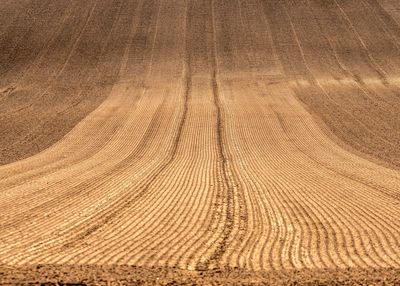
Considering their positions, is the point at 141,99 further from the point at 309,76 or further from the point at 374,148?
the point at 374,148

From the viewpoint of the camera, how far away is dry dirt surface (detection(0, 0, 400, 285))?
994 cm

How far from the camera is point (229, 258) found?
386 inches

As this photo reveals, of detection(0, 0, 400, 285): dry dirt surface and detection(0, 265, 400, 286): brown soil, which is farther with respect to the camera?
detection(0, 0, 400, 285): dry dirt surface

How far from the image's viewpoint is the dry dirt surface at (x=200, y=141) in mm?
9938

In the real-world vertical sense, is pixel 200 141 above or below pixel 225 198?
below

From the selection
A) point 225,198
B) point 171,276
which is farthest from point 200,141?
point 171,276

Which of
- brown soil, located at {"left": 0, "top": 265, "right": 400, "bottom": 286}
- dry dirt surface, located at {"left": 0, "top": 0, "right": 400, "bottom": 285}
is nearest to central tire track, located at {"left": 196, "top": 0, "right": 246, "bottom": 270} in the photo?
dry dirt surface, located at {"left": 0, "top": 0, "right": 400, "bottom": 285}

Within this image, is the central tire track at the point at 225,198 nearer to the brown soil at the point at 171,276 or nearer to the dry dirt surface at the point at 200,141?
the dry dirt surface at the point at 200,141

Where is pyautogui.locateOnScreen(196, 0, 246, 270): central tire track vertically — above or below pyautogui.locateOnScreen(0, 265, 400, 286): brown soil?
below

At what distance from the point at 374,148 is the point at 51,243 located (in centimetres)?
1683

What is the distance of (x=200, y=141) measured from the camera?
25.6m

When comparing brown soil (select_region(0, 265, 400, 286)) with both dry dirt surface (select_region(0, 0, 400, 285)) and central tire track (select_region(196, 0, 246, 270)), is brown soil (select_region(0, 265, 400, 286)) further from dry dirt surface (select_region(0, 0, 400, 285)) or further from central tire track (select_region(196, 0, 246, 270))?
central tire track (select_region(196, 0, 246, 270))

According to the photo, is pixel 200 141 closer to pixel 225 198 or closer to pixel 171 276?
pixel 225 198

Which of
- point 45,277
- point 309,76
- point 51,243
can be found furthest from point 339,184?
point 309,76
